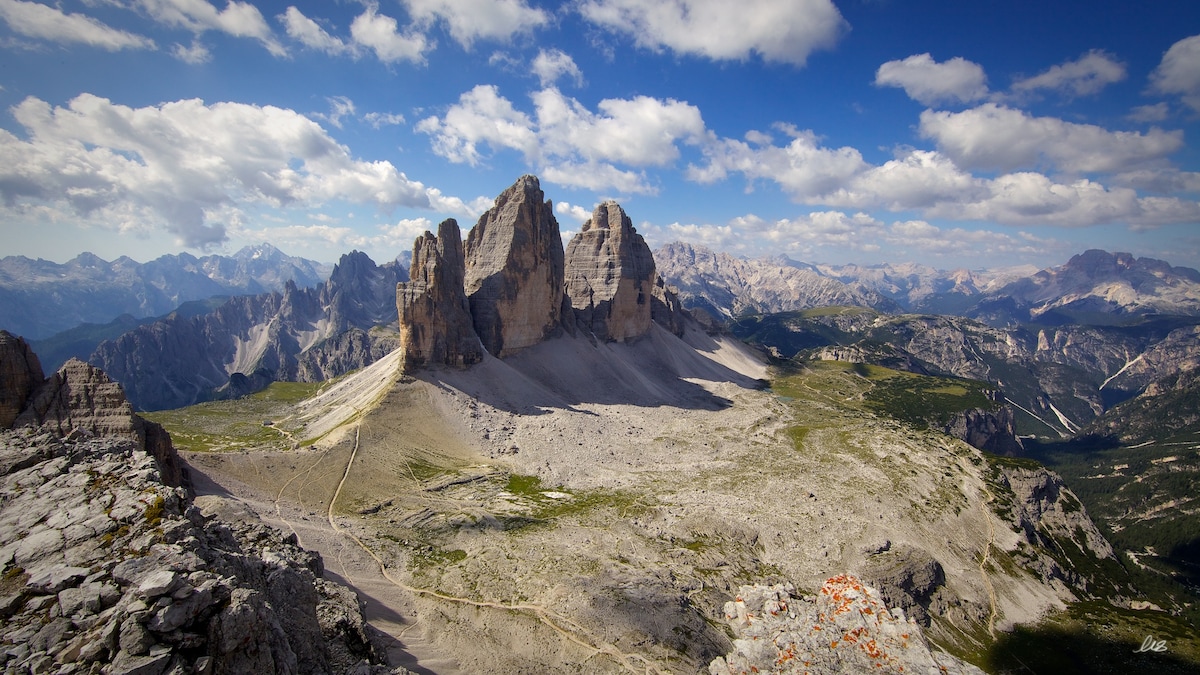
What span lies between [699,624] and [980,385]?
207m

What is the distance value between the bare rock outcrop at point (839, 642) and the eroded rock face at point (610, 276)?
95.4 metres

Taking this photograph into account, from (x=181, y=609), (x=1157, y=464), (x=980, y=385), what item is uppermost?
(x=181, y=609)

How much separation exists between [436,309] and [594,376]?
3661 cm

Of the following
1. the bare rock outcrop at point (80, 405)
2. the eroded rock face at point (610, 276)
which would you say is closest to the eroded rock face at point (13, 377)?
the bare rock outcrop at point (80, 405)

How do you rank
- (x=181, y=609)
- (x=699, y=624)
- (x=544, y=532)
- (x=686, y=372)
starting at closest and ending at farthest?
(x=181, y=609) → (x=699, y=624) → (x=544, y=532) → (x=686, y=372)

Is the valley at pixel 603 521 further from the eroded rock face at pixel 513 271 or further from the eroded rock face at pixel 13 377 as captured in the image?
the eroded rock face at pixel 13 377

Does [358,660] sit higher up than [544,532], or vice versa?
[358,660]

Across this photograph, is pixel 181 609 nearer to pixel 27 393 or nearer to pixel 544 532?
pixel 544 532

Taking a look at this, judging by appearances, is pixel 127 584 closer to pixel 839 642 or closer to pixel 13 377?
pixel 839 642

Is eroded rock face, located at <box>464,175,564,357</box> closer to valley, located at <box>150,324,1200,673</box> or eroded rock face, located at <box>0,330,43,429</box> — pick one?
valley, located at <box>150,324,1200,673</box>

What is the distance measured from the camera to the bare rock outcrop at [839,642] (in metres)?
26.4

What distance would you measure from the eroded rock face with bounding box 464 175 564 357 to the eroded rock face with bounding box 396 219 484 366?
267 inches

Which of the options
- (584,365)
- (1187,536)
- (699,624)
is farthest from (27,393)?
(1187,536)

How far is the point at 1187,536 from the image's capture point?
101 m
